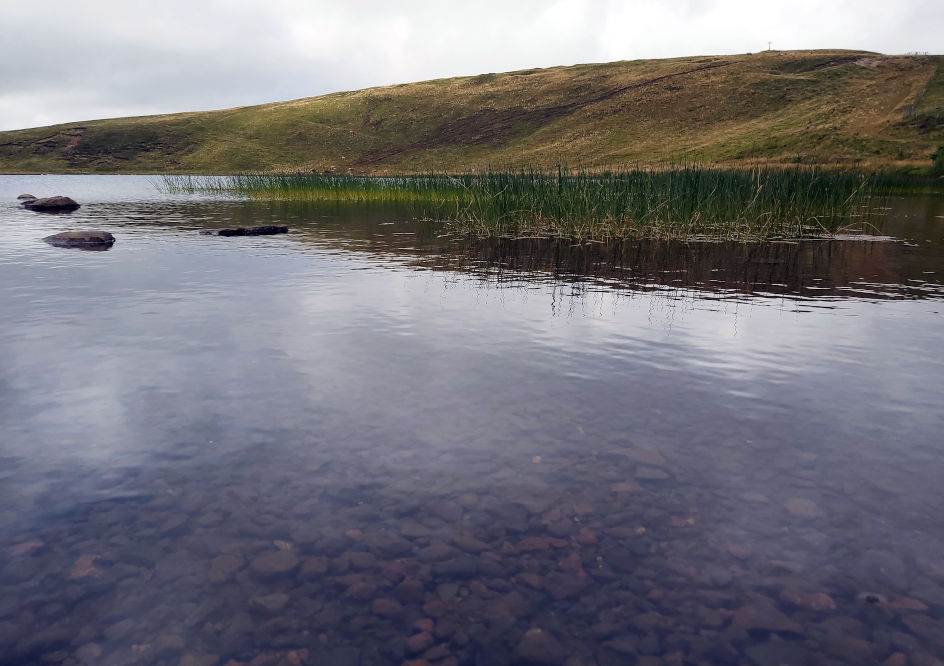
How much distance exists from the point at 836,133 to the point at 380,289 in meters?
52.1

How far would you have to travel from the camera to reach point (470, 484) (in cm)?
448

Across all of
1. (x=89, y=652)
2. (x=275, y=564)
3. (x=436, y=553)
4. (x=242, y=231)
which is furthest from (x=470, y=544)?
(x=242, y=231)

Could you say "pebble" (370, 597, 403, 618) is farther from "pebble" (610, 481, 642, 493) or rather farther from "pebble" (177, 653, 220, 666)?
"pebble" (610, 481, 642, 493)

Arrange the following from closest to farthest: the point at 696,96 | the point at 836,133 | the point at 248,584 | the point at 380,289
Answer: the point at 248,584
the point at 380,289
the point at 836,133
the point at 696,96

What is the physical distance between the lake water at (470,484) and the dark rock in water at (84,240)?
8.30 m

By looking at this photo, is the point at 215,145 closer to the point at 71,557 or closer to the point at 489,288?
the point at 489,288

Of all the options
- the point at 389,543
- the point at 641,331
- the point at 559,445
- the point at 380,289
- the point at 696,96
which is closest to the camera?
the point at 389,543

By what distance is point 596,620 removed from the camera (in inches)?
126

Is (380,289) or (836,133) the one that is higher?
(836,133)

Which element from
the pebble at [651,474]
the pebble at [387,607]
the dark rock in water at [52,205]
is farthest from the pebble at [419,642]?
the dark rock in water at [52,205]

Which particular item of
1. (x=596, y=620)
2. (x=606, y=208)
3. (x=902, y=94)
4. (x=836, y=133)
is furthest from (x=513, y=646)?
(x=902, y=94)

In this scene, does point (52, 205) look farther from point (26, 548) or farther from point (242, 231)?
point (26, 548)

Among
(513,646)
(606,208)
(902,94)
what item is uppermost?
(902,94)

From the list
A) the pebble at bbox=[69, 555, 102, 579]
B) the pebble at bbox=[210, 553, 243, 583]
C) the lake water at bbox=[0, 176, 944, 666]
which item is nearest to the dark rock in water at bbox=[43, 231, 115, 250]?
the lake water at bbox=[0, 176, 944, 666]
